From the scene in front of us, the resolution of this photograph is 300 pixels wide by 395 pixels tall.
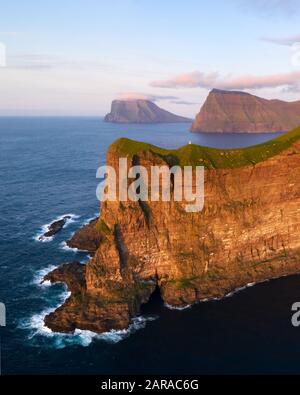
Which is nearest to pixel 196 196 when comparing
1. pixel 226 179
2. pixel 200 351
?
pixel 226 179

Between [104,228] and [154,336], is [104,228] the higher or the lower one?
the higher one

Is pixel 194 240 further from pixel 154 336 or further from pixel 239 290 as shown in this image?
pixel 154 336

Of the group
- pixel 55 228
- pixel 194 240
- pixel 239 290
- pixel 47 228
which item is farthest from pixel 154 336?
pixel 47 228

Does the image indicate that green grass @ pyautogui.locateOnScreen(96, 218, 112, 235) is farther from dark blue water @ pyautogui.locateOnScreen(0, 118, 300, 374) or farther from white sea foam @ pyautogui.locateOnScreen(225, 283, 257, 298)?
white sea foam @ pyautogui.locateOnScreen(225, 283, 257, 298)

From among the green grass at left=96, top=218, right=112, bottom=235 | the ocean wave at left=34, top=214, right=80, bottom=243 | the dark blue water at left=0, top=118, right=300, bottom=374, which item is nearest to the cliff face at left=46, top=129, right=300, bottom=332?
the green grass at left=96, top=218, right=112, bottom=235

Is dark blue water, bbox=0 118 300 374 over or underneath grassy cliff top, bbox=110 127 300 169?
underneath

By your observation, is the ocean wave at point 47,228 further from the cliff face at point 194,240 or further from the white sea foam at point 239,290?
the white sea foam at point 239,290
